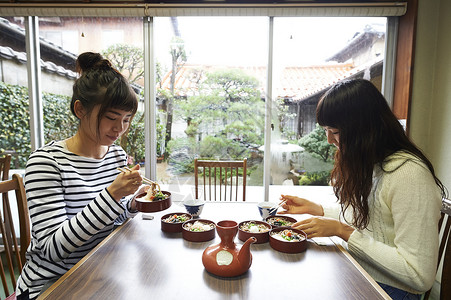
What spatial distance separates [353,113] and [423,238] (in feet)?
1.66

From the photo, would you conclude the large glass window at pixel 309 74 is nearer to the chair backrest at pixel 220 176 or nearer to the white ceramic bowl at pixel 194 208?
the chair backrest at pixel 220 176

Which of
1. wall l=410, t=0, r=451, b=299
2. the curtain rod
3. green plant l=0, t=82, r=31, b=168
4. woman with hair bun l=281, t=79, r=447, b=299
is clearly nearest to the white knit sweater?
woman with hair bun l=281, t=79, r=447, b=299

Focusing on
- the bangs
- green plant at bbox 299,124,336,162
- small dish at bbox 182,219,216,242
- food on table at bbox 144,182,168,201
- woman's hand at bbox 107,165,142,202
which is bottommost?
small dish at bbox 182,219,216,242

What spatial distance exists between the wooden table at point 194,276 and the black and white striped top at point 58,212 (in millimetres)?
120

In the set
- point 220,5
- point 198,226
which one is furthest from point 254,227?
point 220,5

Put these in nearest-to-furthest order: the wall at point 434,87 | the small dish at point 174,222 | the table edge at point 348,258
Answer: the table edge at point 348,258
the small dish at point 174,222
the wall at point 434,87

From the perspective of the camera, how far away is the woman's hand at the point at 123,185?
1114mm

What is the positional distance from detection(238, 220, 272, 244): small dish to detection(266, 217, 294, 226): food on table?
7 centimetres

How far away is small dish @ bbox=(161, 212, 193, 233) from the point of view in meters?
1.29

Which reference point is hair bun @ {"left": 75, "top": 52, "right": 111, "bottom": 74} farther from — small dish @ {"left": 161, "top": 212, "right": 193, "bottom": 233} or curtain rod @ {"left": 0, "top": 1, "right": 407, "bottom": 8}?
curtain rod @ {"left": 0, "top": 1, "right": 407, "bottom": 8}

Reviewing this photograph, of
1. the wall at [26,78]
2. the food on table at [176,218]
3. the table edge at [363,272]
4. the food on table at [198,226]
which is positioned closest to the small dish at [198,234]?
the food on table at [198,226]

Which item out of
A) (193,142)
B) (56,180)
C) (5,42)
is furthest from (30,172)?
(5,42)

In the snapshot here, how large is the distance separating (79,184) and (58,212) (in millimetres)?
167

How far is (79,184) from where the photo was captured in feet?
4.09
